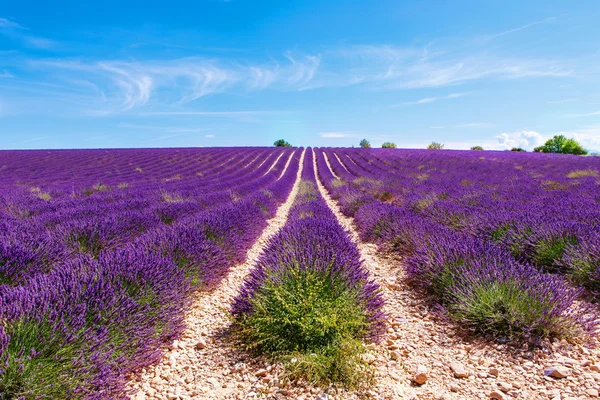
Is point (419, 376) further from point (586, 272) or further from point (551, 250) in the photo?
point (551, 250)

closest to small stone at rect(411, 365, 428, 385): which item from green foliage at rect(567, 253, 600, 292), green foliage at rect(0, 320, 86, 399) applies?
green foliage at rect(0, 320, 86, 399)

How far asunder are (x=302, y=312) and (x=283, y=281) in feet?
1.23

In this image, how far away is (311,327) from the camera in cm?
214

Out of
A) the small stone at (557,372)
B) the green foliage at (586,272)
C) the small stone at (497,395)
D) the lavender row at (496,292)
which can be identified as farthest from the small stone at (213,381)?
the green foliage at (586,272)

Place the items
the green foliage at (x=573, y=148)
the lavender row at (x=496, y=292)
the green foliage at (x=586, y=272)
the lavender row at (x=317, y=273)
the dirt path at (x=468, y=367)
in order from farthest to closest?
1. the green foliage at (x=573, y=148)
2. the green foliage at (x=586, y=272)
3. the lavender row at (x=317, y=273)
4. the lavender row at (x=496, y=292)
5. the dirt path at (x=468, y=367)

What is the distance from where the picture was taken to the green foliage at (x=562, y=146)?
4722 centimetres

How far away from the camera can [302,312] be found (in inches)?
88.6

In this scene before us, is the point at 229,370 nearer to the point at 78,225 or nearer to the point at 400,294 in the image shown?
the point at 400,294

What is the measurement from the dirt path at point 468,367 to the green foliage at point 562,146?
58.4 metres

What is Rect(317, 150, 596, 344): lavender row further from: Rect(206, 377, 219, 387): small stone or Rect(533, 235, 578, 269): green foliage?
Rect(206, 377, 219, 387): small stone

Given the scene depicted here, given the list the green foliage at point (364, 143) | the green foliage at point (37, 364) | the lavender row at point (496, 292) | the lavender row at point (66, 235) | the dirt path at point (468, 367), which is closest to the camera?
the green foliage at point (37, 364)

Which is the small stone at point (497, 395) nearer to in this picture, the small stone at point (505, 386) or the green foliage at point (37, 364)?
the small stone at point (505, 386)

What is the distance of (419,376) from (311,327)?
2.35 feet

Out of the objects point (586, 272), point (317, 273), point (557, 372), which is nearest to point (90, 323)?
point (317, 273)
